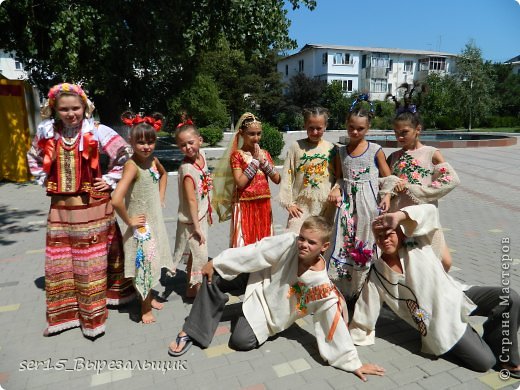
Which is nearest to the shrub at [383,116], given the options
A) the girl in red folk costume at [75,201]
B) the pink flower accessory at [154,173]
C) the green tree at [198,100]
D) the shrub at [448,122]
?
the shrub at [448,122]

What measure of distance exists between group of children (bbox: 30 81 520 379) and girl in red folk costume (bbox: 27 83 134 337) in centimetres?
15

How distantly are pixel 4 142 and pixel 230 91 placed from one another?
963 inches

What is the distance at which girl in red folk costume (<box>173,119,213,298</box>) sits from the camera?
342 centimetres

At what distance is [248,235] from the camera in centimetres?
355

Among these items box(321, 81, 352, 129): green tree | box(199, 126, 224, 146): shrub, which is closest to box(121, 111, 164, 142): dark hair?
box(199, 126, 224, 146): shrub

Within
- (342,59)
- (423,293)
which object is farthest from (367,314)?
(342,59)

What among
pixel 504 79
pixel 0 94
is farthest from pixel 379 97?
pixel 0 94

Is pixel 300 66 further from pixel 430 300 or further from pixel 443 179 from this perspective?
pixel 430 300

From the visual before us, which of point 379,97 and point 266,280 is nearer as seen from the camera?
point 266,280

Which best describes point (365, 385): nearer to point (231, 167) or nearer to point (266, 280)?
point (266, 280)

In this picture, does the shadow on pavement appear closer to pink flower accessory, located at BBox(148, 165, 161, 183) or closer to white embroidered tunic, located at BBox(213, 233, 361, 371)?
pink flower accessory, located at BBox(148, 165, 161, 183)

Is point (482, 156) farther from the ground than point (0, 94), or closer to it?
closer to it

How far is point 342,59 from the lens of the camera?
155ft

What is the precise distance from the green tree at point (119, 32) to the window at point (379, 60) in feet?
135
